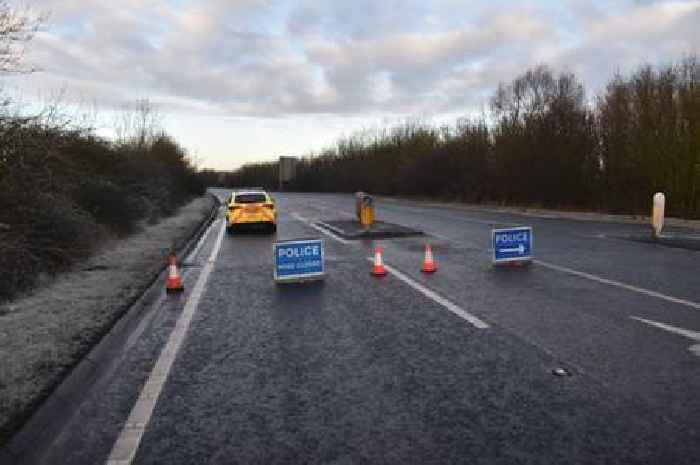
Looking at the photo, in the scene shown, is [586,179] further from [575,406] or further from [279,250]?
[575,406]

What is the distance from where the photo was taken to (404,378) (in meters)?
5.50

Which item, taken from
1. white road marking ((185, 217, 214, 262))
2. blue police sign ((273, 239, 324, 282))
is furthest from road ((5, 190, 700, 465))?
A: white road marking ((185, 217, 214, 262))

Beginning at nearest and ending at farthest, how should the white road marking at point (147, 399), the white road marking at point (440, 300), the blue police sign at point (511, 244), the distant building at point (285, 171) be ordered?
the white road marking at point (147, 399) < the white road marking at point (440, 300) < the blue police sign at point (511, 244) < the distant building at point (285, 171)

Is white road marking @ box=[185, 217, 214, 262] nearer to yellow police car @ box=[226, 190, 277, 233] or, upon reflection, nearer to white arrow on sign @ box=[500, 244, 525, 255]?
yellow police car @ box=[226, 190, 277, 233]

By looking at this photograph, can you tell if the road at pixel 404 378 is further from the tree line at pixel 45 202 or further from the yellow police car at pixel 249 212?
the yellow police car at pixel 249 212

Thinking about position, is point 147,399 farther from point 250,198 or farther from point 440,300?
point 250,198

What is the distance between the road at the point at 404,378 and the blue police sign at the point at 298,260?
27.1 inches

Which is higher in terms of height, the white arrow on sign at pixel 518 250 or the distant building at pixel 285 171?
the distant building at pixel 285 171

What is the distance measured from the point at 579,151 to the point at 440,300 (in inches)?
1184

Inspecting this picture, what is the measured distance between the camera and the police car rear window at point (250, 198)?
2244cm

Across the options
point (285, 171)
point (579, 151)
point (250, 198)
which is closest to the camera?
point (250, 198)

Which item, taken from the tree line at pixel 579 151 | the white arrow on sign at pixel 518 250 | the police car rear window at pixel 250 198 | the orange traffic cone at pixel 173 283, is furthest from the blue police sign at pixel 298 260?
the tree line at pixel 579 151

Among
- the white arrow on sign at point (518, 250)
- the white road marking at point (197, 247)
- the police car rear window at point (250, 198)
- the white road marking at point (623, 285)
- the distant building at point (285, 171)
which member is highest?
the distant building at point (285, 171)

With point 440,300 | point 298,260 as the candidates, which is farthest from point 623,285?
point 298,260
